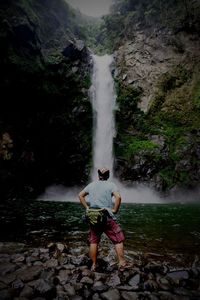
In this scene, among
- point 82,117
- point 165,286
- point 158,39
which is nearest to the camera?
point 165,286

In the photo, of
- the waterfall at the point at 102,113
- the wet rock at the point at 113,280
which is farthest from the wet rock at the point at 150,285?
the waterfall at the point at 102,113

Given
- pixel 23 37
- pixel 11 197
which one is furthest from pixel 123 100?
pixel 11 197

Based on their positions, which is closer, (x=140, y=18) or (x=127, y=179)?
(x=127, y=179)

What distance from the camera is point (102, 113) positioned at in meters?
29.5

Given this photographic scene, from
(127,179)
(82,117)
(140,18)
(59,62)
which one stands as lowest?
(127,179)

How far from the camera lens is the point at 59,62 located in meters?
28.8

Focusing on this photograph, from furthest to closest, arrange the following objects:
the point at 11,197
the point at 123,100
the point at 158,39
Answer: the point at 158,39 → the point at 123,100 → the point at 11,197

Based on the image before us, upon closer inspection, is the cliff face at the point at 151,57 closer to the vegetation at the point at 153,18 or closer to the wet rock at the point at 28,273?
the vegetation at the point at 153,18

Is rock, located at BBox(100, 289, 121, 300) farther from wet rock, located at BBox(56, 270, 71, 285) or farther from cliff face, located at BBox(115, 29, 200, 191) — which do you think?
cliff face, located at BBox(115, 29, 200, 191)

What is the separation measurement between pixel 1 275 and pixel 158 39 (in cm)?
3310

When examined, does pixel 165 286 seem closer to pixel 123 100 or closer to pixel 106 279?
pixel 106 279

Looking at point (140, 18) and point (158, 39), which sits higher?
point (140, 18)

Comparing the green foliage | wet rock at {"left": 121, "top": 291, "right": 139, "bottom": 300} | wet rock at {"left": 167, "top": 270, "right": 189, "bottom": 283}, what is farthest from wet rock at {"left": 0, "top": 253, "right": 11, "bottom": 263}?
the green foliage

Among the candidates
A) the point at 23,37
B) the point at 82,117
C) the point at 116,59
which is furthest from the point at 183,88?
the point at 23,37
